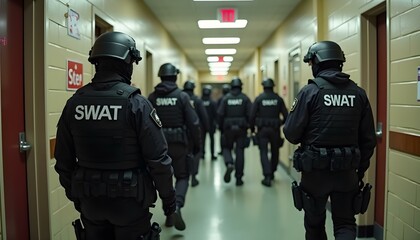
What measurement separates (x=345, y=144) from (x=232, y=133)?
3.39m

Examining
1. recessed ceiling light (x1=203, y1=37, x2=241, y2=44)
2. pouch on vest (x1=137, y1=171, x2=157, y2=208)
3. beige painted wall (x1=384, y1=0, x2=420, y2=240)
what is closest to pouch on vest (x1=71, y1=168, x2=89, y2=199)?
pouch on vest (x1=137, y1=171, x2=157, y2=208)

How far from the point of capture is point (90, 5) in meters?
3.41

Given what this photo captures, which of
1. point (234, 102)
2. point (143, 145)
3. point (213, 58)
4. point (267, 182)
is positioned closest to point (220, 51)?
point (213, 58)

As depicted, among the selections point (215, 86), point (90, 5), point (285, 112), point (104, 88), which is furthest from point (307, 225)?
point (215, 86)

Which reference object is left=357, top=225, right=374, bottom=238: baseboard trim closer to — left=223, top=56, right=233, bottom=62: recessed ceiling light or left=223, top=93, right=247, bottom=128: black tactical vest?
left=223, top=93, right=247, bottom=128: black tactical vest

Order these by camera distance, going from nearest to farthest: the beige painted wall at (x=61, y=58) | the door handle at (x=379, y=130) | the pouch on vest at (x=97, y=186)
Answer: the pouch on vest at (x=97, y=186) < the beige painted wall at (x=61, y=58) < the door handle at (x=379, y=130)

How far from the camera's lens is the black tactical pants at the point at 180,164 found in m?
3.66

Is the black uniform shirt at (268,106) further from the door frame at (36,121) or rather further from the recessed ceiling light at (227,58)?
the recessed ceiling light at (227,58)

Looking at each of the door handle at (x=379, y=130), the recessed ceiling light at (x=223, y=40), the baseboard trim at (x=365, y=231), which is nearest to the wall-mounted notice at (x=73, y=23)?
the door handle at (x=379, y=130)

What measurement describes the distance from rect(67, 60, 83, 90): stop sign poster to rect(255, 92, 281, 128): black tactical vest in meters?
3.12

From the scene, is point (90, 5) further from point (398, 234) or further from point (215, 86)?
point (215, 86)

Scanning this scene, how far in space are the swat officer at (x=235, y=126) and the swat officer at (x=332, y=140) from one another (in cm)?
318

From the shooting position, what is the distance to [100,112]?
5.98ft

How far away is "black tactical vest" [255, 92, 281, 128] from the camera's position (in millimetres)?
5562
